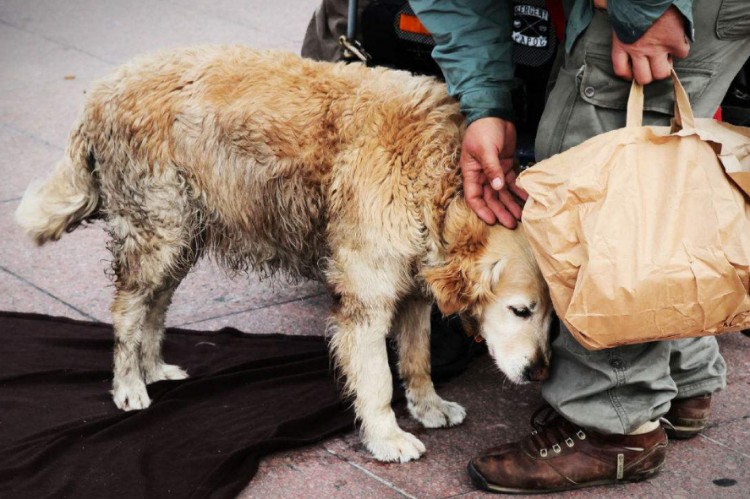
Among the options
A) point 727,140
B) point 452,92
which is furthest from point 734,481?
point 452,92

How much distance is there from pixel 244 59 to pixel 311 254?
2.82 feet

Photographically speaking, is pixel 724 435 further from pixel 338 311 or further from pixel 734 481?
pixel 338 311

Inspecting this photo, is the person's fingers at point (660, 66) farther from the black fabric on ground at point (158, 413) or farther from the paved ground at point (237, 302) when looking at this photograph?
the black fabric on ground at point (158, 413)

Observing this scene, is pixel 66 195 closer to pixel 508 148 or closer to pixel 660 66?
pixel 508 148

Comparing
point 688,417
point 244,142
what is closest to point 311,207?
point 244,142

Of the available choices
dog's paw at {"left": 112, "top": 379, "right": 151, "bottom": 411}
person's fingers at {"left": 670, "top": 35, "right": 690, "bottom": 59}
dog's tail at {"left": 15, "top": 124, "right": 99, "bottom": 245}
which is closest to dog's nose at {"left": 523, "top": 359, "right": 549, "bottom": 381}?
person's fingers at {"left": 670, "top": 35, "right": 690, "bottom": 59}

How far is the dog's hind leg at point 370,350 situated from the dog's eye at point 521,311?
0.46 meters

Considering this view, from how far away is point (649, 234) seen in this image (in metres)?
3.28

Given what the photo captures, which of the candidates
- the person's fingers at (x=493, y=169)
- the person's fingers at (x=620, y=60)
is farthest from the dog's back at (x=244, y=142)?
the person's fingers at (x=620, y=60)

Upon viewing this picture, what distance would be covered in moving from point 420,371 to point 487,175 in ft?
3.59

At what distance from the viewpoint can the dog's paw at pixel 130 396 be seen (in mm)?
4664

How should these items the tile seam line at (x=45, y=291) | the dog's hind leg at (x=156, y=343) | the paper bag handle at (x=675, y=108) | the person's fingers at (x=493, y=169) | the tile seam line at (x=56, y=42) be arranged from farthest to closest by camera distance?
1. the tile seam line at (x=56, y=42)
2. the tile seam line at (x=45, y=291)
3. the dog's hind leg at (x=156, y=343)
4. the person's fingers at (x=493, y=169)
5. the paper bag handle at (x=675, y=108)

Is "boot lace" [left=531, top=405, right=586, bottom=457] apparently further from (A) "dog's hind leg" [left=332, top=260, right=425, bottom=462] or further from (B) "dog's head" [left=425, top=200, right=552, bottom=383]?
(A) "dog's hind leg" [left=332, top=260, right=425, bottom=462]

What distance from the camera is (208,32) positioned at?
399 inches
